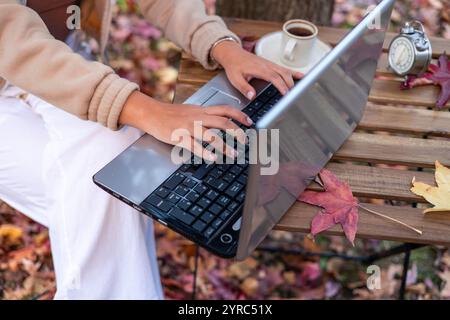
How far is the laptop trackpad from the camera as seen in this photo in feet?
4.76

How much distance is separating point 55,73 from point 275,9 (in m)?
0.92

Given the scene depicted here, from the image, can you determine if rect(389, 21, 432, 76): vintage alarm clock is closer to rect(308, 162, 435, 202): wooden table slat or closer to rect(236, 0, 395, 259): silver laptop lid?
rect(236, 0, 395, 259): silver laptop lid

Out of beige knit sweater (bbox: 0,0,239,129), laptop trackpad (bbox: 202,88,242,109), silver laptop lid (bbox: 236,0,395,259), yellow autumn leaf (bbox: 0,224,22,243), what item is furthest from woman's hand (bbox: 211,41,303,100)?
yellow autumn leaf (bbox: 0,224,22,243)

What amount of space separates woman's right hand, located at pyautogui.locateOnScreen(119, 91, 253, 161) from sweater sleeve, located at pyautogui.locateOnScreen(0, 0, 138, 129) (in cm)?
3

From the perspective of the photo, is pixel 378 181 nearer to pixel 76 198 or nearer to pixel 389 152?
pixel 389 152

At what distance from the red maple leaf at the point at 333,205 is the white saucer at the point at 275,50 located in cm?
39

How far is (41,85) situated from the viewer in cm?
129

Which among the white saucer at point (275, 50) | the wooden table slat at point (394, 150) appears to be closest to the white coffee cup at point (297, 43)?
the white saucer at point (275, 50)

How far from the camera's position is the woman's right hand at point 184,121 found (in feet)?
4.03

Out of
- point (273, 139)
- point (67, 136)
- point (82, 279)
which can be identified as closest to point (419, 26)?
point (273, 139)

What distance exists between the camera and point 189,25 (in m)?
1.57

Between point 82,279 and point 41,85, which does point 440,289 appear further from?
point 41,85

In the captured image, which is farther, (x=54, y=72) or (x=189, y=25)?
(x=189, y=25)

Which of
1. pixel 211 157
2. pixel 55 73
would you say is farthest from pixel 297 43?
pixel 55 73
